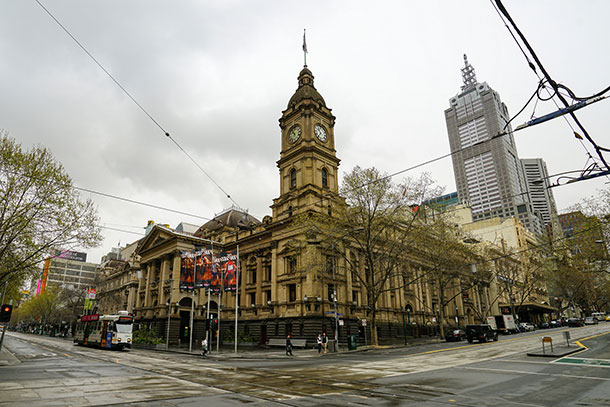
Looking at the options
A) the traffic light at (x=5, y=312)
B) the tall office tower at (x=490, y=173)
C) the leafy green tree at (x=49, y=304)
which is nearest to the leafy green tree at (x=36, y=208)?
the traffic light at (x=5, y=312)

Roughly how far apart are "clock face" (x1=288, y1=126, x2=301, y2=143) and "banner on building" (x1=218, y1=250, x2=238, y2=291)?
67.5 feet

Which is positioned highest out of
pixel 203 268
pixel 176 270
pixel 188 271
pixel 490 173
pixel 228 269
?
pixel 490 173

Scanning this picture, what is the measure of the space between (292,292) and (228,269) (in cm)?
1075

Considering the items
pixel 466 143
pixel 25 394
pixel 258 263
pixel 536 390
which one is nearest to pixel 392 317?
pixel 258 263

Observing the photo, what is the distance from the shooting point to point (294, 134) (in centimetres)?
4925

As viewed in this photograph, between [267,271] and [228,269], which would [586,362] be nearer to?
[228,269]

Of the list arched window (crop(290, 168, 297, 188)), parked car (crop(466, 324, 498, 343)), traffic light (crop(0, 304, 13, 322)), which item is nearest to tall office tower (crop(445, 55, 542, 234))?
arched window (crop(290, 168, 297, 188))

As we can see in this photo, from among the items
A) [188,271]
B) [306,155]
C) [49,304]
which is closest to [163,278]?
[188,271]

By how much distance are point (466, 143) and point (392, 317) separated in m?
176

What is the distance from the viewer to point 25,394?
10.3 metres

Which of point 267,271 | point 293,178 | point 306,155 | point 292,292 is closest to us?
point 292,292

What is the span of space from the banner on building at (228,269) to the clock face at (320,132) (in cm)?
2156

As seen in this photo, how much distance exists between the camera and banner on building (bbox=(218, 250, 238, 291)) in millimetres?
33812

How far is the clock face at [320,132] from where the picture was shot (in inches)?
1902
